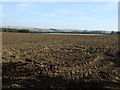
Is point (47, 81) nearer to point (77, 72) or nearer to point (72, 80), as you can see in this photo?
point (72, 80)

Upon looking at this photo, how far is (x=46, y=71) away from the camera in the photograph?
854cm

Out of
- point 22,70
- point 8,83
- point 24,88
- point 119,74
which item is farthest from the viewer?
point 22,70

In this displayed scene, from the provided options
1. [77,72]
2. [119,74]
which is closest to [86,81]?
[77,72]

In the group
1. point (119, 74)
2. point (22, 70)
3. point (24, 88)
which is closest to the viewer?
point (24, 88)

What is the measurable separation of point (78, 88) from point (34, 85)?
1909 mm

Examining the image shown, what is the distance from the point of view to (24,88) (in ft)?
20.6

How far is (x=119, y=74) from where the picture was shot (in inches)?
323

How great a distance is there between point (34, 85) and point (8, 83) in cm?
125

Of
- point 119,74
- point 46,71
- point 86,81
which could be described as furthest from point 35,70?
point 119,74

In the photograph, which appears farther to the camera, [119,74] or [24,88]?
[119,74]

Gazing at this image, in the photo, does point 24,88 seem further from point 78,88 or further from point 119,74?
point 119,74

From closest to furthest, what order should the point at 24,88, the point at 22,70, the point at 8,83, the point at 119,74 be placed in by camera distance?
the point at 24,88 < the point at 8,83 < the point at 119,74 < the point at 22,70

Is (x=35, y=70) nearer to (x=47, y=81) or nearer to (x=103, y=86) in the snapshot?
(x=47, y=81)

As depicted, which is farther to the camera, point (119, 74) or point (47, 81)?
point (119, 74)
